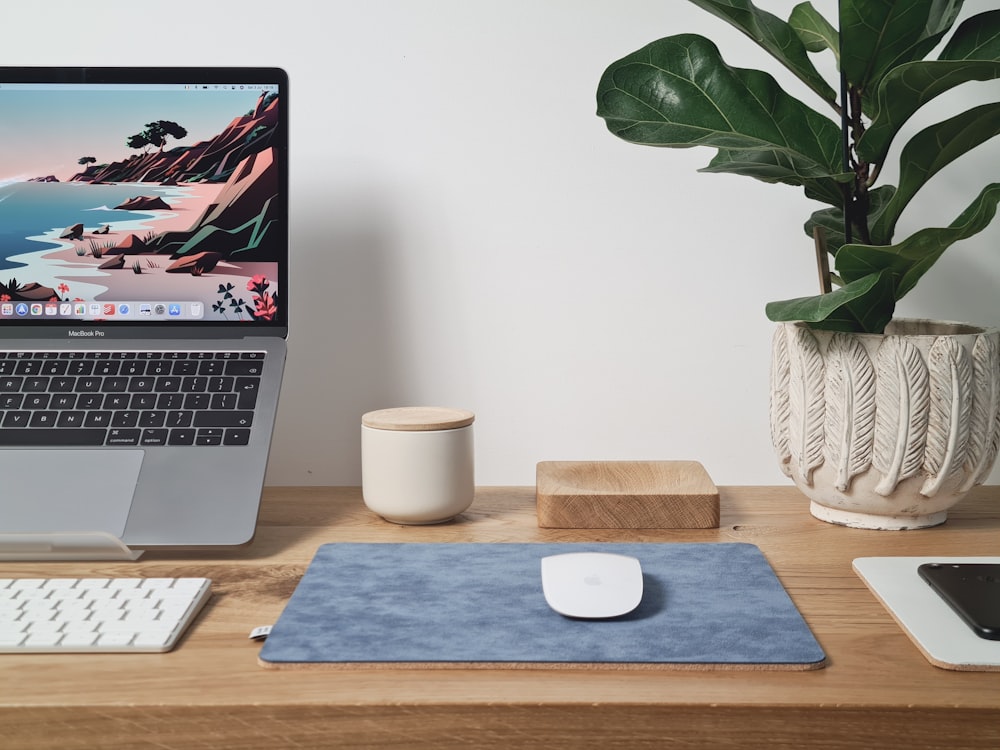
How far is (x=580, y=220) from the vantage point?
40.1 inches

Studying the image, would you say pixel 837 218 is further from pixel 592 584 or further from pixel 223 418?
pixel 223 418

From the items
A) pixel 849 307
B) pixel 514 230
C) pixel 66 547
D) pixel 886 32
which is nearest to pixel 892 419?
pixel 849 307

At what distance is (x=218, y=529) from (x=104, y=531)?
0.30 ft

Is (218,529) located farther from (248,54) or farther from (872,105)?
(872,105)

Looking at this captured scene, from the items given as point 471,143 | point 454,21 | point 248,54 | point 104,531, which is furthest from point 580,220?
point 104,531

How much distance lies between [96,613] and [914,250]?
2.24 ft

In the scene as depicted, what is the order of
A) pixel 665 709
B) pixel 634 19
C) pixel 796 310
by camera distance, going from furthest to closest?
pixel 634 19
pixel 796 310
pixel 665 709

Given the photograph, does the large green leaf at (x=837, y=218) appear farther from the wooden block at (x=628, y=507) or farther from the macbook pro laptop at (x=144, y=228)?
the macbook pro laptop at (x=144, y=228)

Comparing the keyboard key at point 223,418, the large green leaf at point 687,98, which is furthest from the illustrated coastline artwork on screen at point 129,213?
the large green leaf at point 687,98

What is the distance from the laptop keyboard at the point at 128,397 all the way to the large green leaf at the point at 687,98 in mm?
424

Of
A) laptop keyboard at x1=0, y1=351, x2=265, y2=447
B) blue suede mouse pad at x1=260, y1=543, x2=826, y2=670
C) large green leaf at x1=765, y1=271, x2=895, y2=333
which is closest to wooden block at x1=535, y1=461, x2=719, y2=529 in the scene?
blue suede mouse pad at x1=260, y1=543, x2=826, y2=670

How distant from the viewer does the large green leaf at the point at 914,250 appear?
0.71 metres

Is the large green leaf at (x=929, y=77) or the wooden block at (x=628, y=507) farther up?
the large green leaf at (x=929, y=77)

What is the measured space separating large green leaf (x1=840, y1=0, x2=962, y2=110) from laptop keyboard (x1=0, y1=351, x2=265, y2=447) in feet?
2.01
